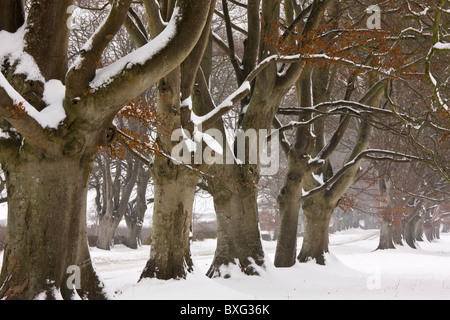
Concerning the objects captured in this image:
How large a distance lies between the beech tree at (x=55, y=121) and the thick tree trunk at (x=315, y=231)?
8684 millimetres

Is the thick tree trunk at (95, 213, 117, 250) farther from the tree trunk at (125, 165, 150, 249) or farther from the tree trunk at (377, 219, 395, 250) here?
the tree trunk at (377, 219, 395, 250)

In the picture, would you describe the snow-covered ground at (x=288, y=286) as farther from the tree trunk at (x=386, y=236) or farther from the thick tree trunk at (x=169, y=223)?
the tree trunk at (x=386, y=236)

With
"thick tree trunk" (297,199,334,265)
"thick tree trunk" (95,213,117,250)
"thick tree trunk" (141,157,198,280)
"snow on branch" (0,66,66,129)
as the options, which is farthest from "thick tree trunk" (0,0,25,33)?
"thick tree trunk" (95,213,117,250)

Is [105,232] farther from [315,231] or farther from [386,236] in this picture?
[386,236]

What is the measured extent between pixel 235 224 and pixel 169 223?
7.28ft

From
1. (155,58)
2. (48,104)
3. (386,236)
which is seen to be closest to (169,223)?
(48,104)

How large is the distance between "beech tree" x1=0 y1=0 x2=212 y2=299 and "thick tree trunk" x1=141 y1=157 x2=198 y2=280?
1.94 metres

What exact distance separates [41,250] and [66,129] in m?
1.41

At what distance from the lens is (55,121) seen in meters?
4.87

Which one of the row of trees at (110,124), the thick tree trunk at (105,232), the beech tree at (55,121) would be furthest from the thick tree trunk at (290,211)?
the thick tree trunk at (105,232)

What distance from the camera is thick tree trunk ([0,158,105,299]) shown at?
4.79 meters

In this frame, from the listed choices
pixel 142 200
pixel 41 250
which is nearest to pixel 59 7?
pixel 41 250
